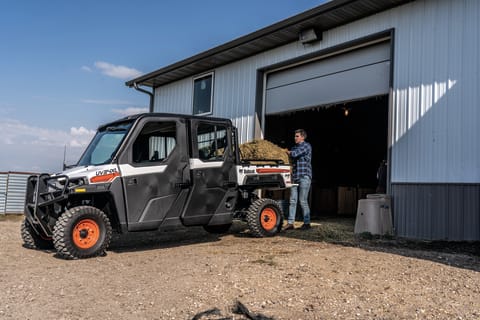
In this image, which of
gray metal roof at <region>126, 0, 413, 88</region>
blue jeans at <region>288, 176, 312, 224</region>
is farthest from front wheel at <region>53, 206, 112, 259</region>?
gray metal roof at <region>126, 0, 413, 88</region>

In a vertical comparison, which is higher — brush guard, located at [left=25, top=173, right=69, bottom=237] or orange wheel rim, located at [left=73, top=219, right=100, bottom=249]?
A: brush guard, located at [left=25, top=173, right=69, bottom=237]

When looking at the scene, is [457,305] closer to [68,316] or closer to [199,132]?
[68,316]

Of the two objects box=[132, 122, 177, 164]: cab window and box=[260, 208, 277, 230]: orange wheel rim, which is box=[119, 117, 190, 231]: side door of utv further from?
box=[260, 208, 277, 230]: orange wheel rim

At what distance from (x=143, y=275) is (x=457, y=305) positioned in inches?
131

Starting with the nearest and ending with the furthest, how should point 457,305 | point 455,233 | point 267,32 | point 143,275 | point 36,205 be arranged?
1. point 457,305
2. point 143,275
3. point 36,205
4. point 455,233
5. point 267,32

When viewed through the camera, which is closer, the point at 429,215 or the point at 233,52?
the point at 429,215

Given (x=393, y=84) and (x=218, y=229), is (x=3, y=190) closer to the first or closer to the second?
(x=218, y=229)

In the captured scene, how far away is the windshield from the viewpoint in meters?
6.64

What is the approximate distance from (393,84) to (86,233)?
251 inches

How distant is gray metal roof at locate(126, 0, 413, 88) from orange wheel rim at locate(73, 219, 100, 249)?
654 centimetres

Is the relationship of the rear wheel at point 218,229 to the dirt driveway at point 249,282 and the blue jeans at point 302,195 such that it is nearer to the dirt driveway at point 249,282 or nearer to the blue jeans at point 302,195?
the blue jeans at point 302,195

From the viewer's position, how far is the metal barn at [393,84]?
772 centimetres

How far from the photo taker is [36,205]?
252 inches

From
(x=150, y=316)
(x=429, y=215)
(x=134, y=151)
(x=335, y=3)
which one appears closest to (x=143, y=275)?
(x=150, y=316)
